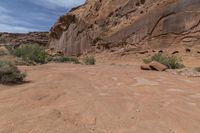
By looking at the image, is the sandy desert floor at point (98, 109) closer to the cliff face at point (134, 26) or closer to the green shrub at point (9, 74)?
the green shrub at point (9, 74)

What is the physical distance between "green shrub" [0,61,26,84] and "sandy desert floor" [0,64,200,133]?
56 cm

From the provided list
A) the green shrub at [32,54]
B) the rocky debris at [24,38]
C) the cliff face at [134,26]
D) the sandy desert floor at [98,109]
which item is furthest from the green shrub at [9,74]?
the rocky debris at [24,38]

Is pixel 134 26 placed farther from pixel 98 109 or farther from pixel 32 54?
pixel 98 109

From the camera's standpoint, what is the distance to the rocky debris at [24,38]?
6291 centimetres

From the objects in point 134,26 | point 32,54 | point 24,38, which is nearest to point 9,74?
point 32,54

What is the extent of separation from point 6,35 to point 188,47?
5854 cm

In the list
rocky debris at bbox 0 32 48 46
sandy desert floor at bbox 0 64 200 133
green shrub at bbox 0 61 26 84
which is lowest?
sandy desert floor at bbox 0 64 200 133

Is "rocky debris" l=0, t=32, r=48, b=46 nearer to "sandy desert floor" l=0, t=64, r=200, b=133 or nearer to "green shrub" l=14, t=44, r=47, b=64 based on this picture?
"green shrub" l=14, t=44, r=47, b=64

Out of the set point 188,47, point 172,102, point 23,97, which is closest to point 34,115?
point 23,97

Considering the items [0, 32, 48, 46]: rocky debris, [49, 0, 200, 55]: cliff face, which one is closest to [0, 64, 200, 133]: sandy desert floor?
[49, 0, 200, 55]: cliff face

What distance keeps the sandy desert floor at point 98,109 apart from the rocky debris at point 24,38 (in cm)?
5747

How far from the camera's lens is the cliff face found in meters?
19.5

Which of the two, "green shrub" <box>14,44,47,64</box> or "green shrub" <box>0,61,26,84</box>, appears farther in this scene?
"green shrub" <box>14,44,47,64</box>

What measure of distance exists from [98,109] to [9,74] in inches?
157
